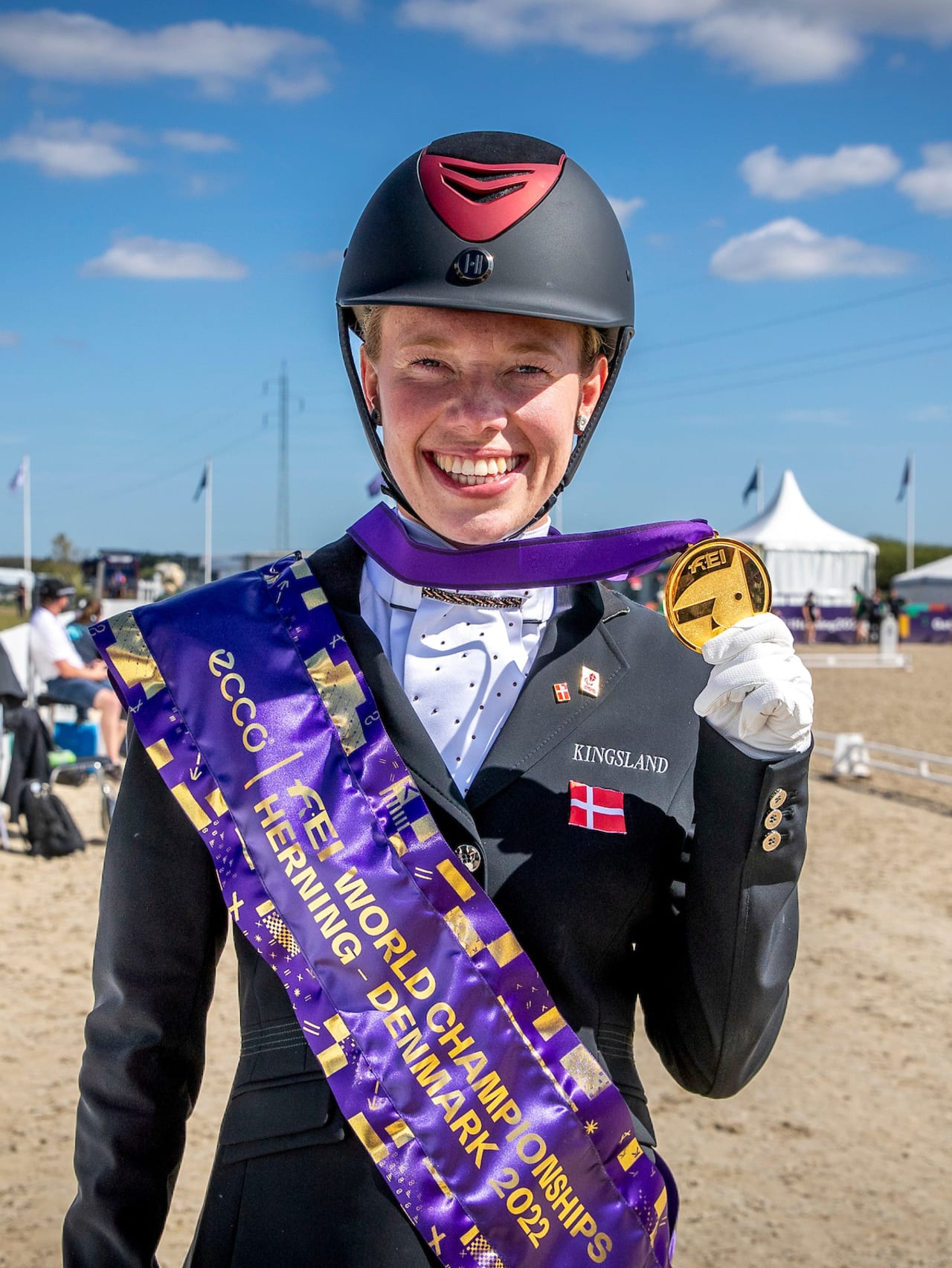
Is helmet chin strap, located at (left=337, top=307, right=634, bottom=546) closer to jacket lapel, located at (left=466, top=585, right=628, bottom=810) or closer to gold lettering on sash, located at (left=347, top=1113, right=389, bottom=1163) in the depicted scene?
jacket lapel, located at (left=466, top=585, right=628, bottom=810)

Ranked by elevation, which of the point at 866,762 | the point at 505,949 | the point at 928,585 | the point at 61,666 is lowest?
the point at 928,585

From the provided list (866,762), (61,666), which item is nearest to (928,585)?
(866,762)

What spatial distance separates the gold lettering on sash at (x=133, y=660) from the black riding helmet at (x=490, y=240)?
42cm

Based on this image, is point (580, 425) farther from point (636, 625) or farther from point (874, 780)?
point (874, 780)

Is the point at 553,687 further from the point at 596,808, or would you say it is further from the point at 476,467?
the point at 476,467

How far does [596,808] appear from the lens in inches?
60.9

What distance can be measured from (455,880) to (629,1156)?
1.37 feet

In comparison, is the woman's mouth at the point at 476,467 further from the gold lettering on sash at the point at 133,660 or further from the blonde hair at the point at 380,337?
the gold lettering on sash at the point at 133,660

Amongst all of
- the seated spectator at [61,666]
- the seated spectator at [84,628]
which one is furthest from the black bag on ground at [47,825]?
the seated spectator at [84,628]

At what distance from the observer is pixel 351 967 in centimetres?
153

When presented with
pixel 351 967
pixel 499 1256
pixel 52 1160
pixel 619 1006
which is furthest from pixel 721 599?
pixel 52 1160

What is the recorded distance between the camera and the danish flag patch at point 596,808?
1538mm

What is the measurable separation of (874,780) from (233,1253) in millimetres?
11209

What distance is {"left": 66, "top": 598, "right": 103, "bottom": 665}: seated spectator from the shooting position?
11.4 m
